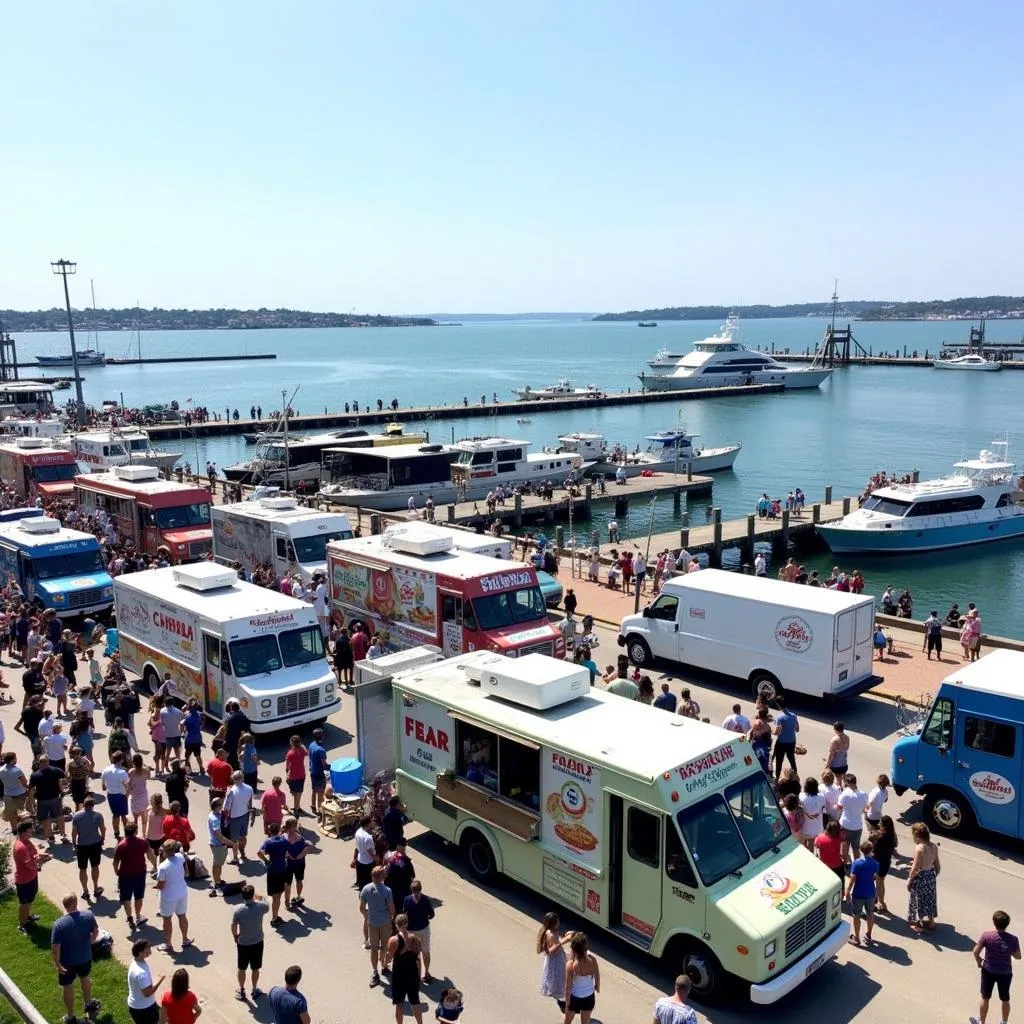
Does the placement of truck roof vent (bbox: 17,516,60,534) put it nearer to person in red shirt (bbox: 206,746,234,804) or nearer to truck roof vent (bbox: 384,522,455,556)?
truck roof vent (bbox: 384,522,455,556)

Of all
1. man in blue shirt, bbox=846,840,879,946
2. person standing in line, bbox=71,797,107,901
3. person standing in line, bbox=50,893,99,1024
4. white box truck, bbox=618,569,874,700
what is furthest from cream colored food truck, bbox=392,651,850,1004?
white box truck, bbox=618,569,874,700

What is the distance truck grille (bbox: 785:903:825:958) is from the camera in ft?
29.6

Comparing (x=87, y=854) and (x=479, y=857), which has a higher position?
(x=87, y=854)

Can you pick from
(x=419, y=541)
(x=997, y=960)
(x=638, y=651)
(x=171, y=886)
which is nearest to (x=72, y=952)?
(x=171, y=886)

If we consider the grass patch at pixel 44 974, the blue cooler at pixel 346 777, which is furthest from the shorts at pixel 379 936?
the blue cooler at pixel 346 777

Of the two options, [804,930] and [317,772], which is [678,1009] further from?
[317,772]

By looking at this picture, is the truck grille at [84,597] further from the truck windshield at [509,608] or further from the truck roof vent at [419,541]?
the truck windshield at [509,608]

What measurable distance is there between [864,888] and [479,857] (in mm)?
4281

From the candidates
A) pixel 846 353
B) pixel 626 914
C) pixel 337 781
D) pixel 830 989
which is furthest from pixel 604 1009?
pixel 846 353

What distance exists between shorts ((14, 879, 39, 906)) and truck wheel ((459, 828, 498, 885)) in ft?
15.2

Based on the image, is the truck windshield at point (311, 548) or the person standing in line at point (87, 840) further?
the truck windshield at point (311, 548)

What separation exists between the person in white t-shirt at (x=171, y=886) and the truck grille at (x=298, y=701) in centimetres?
534

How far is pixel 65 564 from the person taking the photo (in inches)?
921

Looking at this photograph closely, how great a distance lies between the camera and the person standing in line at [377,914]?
9.51m
